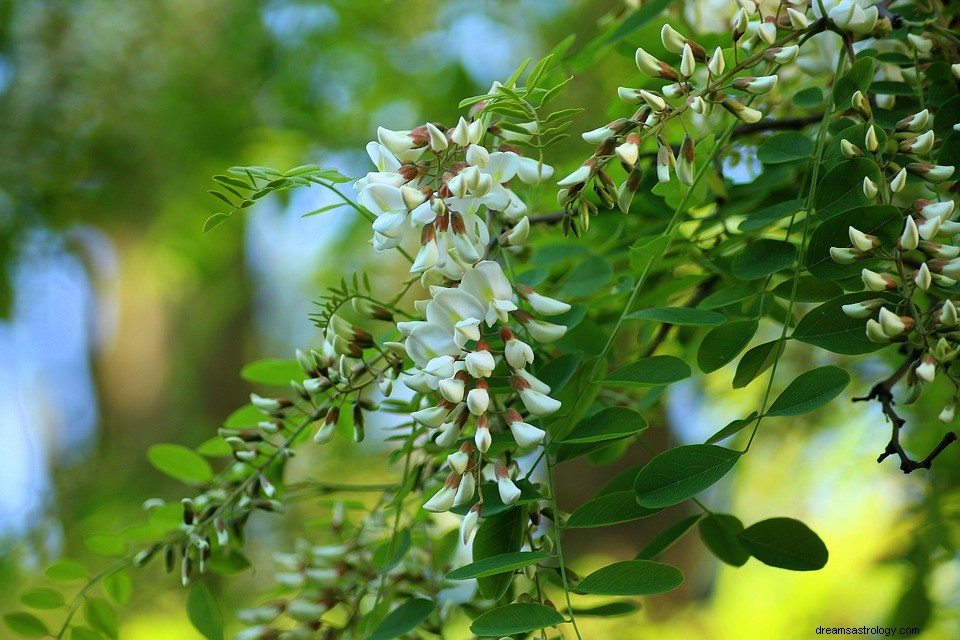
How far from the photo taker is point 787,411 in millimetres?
460

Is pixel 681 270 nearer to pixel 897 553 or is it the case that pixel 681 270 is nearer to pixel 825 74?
pixel 825 74

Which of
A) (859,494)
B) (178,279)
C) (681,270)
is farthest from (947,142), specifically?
(178,279)

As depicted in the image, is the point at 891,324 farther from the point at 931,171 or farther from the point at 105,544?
the point at 105,544

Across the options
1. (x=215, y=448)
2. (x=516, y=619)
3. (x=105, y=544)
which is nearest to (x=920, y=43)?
(x=516, y=619)

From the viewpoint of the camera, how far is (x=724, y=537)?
22.3 inches

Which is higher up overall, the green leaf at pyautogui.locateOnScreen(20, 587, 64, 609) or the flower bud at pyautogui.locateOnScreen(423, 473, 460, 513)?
the flower bud at pyautogui.locateOnScreen(423, 473, 460, 513)

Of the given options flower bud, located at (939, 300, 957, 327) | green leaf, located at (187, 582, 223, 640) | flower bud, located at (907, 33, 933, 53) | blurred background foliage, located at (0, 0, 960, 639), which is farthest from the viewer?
blurred background foliage, located at (0, 0, 960, 639)

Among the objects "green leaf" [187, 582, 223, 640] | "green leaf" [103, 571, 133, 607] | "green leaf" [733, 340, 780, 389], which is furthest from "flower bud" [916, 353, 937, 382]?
"green leaf" [103, 571, 133, 607]

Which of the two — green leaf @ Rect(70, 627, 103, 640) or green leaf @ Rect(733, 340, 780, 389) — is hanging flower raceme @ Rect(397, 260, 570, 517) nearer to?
green leaf @ Rect(733, 340, 780, 389)

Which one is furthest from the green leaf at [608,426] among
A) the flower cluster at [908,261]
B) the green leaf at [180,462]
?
the green leaf at [180,462]

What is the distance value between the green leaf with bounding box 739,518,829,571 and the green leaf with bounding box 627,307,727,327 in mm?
134

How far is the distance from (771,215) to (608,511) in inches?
7.9

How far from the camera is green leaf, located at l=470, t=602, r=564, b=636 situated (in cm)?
40

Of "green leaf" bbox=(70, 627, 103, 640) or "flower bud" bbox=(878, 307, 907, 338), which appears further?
"green leaf" bbox=(70, 627, 103, 640)
